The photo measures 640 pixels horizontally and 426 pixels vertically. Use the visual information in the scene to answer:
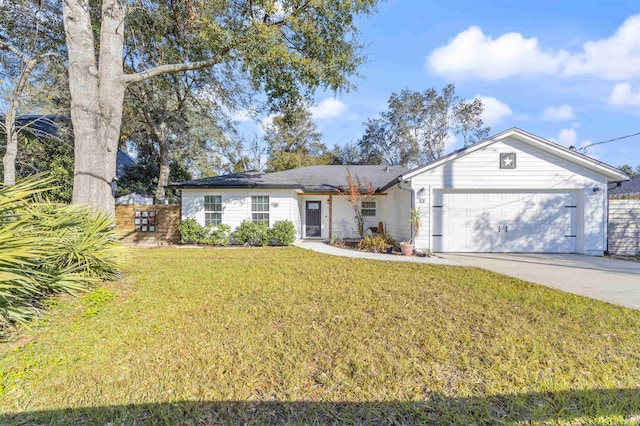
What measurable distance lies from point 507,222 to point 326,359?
377 inches

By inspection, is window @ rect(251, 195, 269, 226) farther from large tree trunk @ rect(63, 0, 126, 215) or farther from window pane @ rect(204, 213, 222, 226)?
large tree trunk @ rect(63, 0, 126, 215)

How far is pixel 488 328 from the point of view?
3.67 m

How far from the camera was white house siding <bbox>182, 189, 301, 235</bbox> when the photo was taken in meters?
12.6

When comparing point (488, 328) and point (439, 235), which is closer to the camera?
point (488, 328)

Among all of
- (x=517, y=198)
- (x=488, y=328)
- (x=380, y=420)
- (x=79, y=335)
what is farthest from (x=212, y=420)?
(x=517, y=198)

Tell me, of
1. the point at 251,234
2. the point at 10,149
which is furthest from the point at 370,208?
the point at 10,149

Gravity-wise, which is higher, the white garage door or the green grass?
the white garage door

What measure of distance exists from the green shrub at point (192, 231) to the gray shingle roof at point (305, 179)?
62.1 inches

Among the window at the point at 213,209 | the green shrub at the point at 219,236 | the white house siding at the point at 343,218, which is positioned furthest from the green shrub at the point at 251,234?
the white house siding at the point at 343,218

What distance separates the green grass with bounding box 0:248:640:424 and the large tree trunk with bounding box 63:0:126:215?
2620 mm

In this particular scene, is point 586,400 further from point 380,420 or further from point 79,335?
point 79,335

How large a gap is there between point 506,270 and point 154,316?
7.64 m

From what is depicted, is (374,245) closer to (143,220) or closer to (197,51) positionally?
(197,51)

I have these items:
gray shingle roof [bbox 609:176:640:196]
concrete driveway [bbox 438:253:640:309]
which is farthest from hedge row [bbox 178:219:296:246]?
gray shingle roof [bbox 609:176:640:196]
